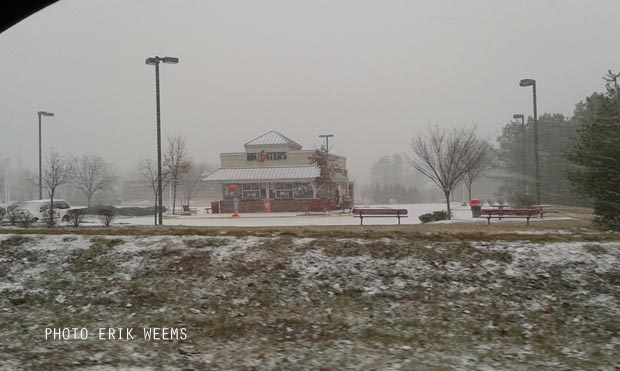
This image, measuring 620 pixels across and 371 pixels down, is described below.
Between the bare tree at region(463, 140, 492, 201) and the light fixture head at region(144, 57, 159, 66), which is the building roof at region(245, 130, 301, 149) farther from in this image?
the light fixture head at region(144, 57, 159, 66)

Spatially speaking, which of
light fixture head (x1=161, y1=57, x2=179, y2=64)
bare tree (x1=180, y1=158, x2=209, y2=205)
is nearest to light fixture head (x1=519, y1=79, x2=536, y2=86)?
light fixture head (x1=161, y1=57, x2=179, y2=64)

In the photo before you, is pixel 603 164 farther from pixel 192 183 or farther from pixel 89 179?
pixel 192 183

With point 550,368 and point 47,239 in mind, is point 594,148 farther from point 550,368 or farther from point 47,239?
point 47,239

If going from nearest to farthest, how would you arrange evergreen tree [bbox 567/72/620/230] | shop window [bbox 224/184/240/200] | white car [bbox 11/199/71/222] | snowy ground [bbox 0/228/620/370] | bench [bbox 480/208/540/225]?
snowy ground [bbox 0/228/620/370]
evergreen tree [bbox 567/72/620/230]
bench [bbox 480/208/540/225]
white car [bbox 11/199/71/222]
shop window [bbox 224/184/240/200]

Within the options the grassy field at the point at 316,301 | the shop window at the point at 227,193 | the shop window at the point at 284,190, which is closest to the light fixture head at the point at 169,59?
the grassy field at the point at 316,301

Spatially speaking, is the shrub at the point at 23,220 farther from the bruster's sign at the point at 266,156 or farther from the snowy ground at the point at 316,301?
the bruster's sign at the point at 266,156

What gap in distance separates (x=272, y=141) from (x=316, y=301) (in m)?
38.1

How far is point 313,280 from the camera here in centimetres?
835

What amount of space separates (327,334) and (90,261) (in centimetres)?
544

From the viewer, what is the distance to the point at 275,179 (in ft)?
134

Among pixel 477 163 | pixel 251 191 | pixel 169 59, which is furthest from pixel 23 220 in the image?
pixel 477 163

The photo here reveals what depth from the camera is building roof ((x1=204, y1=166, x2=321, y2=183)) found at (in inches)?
1607

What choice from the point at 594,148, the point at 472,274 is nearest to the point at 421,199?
the point at 594,148

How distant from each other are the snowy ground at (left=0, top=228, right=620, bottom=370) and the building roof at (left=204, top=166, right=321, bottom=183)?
97.8ft
